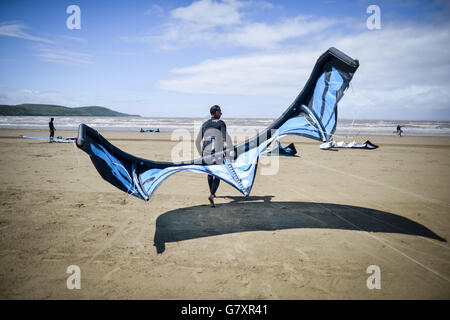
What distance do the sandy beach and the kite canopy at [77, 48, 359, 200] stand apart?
3.16 feet

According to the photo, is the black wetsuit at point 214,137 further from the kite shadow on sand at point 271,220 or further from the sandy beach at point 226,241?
the sandy beach at point 226,241

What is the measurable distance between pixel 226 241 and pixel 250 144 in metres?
2.05

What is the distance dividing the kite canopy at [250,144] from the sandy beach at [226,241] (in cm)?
96

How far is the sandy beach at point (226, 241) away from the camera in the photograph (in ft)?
10.1

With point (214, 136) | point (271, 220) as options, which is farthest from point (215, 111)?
point (271, 220)

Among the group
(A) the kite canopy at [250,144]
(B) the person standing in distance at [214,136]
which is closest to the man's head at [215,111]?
Answer: (B) the person standing in distance at [214,136]

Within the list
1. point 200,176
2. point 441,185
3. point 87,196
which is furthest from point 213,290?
point 441,185

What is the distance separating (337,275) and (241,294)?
4.50 feet

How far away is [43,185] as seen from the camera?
741cm

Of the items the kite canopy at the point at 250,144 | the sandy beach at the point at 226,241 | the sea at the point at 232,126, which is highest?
the sea at the point at 232,126

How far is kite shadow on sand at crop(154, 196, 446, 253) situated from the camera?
461cm

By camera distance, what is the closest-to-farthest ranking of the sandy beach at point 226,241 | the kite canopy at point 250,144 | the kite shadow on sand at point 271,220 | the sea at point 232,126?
1. the sandy beach at point 226,241
2. the kite canopy at point 250,144
3. the kite shadow on sand at point 271,220
4. the sea at point 232,126

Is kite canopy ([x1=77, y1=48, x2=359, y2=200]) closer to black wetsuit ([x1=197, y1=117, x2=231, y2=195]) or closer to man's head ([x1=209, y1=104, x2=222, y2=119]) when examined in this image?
black wetsuit ([x1=197, y1=117, x2=231, y2=195])

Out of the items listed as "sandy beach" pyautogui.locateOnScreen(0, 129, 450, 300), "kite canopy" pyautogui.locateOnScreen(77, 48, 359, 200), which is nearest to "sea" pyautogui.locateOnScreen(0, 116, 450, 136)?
"sandy beach" pyautogui.locateOnScreen(0, 129, 450, 300)
